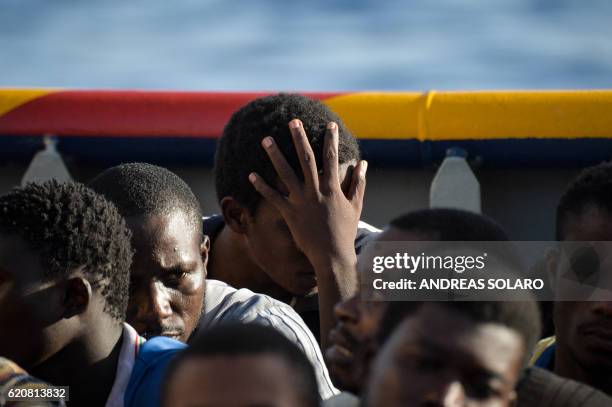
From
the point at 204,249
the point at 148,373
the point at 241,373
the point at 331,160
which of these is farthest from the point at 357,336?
the point at 204,249

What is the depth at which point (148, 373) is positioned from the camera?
7.16ft

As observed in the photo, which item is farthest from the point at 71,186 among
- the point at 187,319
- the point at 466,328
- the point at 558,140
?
the point at 558,140

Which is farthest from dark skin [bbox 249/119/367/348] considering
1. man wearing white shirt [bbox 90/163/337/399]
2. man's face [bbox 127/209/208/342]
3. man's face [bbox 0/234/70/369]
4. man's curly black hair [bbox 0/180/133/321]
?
man's face [bbox 0/234/70/369]

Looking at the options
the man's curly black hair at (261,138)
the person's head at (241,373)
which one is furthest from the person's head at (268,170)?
the person's head at (241,373)

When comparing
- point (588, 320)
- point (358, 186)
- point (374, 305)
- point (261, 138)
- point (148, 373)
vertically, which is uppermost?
point (261, 138)

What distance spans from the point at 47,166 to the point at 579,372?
5.96 feet

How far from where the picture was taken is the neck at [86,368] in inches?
84.6

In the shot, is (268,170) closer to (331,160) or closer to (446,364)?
(331,160)

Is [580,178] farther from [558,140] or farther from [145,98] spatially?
[145,98]

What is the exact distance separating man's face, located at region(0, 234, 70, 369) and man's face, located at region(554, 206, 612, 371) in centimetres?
98

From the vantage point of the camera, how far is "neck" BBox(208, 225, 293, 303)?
117 inches

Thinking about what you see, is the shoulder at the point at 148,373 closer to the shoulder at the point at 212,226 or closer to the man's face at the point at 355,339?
the man's face at the point at 355,339

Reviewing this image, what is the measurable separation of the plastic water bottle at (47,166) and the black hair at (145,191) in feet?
1.93

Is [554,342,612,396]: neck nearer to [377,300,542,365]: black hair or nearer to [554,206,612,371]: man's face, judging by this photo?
[554,206,612,371]: man's face
